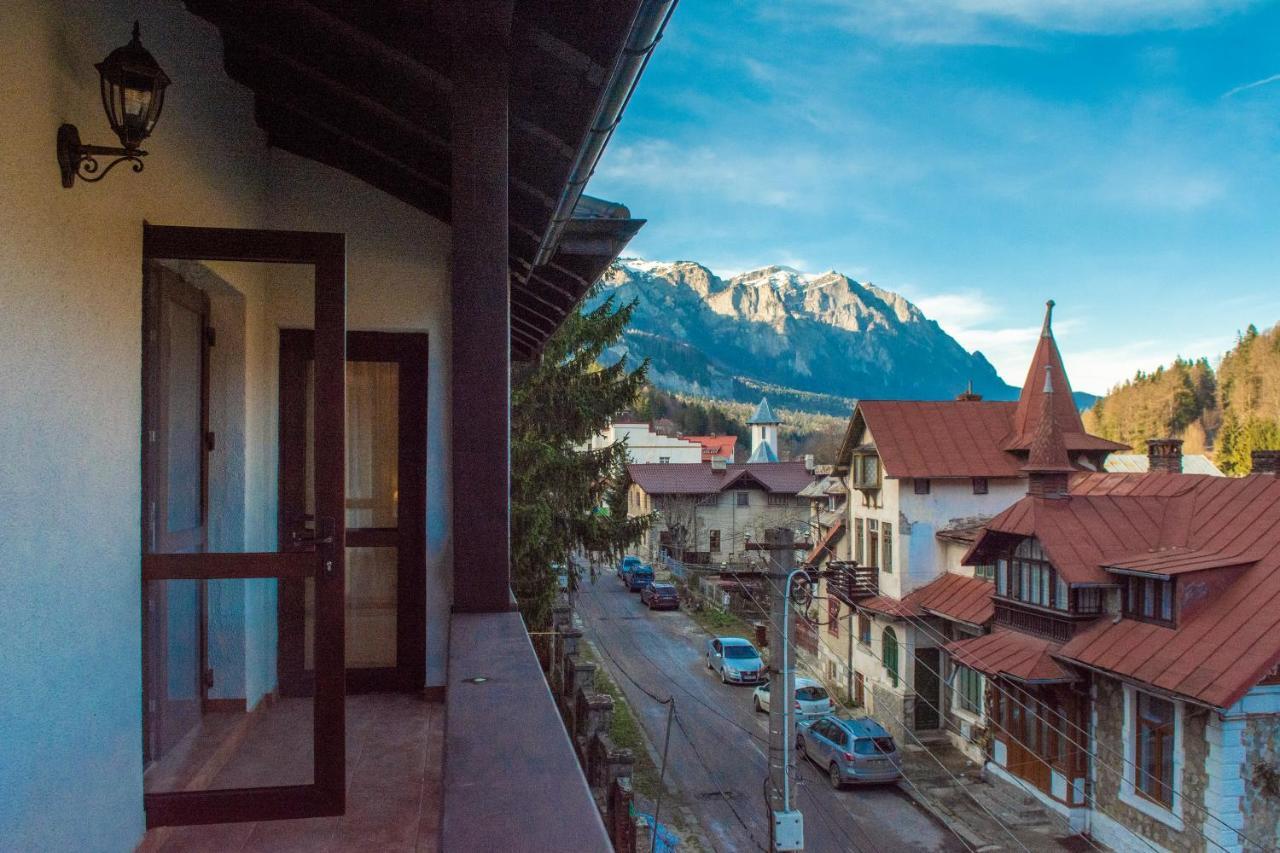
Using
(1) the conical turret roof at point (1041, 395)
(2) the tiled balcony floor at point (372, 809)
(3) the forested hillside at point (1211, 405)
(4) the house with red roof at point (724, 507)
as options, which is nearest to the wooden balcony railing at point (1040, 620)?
(1) the conical turret roof at point (1041, 395)

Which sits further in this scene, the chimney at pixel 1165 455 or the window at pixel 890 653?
the window at pixel 890 653

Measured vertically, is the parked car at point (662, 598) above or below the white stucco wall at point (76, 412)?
below

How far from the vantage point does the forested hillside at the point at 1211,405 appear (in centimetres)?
4400

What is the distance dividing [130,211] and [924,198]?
389 ft

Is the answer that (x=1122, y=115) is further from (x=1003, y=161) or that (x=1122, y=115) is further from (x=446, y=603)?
(x=446, y=603)

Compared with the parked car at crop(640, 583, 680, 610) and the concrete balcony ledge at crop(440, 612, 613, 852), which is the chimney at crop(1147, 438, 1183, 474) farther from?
the concrete balcony ledge at crop(440, 612, 613, 852)

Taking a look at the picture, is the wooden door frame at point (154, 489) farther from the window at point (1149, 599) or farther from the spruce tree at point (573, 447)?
the window at point (1149, 599)

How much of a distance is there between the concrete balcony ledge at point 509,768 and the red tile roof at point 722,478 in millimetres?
34661


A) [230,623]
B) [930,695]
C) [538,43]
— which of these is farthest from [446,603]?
[930,695]

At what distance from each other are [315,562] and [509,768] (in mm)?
1663

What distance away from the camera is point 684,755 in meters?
17.1

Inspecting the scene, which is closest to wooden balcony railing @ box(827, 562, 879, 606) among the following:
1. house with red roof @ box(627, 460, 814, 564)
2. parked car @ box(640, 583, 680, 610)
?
parked car @ box(640, 583, 680, 610)

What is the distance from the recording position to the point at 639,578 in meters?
34.7

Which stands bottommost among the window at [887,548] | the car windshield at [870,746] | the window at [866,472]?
the car windshield at [870,746]
